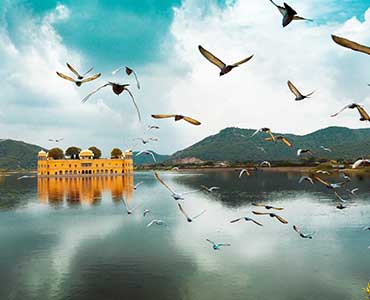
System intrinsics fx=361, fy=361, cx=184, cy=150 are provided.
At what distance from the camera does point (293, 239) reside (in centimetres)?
2655

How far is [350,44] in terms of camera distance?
48.8 inches

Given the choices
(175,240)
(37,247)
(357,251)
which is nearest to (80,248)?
(37,247)

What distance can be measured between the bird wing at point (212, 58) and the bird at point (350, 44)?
68 cm

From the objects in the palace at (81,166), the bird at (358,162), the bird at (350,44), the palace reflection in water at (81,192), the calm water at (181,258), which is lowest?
the calm water at (181,258)

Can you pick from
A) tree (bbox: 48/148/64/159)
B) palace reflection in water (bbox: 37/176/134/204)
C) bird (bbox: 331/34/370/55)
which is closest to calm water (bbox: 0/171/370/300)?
bird (bbox: 331/34/370/55)

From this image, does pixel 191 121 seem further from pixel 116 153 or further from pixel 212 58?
pixel 116 153

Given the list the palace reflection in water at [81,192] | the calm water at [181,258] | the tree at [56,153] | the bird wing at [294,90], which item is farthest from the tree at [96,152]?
the bird wing at [294,90]

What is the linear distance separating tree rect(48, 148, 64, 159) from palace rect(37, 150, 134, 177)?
1.21 metres

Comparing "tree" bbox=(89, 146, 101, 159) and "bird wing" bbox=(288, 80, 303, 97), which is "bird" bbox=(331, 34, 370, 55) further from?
"tree" bbox=(89, 146, 101, 159)

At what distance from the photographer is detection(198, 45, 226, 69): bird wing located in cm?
179

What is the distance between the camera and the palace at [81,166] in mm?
117438

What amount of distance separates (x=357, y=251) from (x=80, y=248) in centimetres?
1807

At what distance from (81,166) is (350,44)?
12399 centimetres

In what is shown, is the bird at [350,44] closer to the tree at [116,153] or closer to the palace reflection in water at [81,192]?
the palace reflection in water at [81,192]
